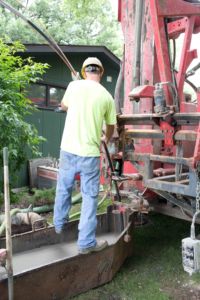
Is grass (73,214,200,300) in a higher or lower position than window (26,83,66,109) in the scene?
lower

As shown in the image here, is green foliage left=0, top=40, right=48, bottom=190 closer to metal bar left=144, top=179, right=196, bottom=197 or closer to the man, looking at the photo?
the man

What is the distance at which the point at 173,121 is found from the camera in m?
3.79

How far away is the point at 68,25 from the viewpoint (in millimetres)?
24000

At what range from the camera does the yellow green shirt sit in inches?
141

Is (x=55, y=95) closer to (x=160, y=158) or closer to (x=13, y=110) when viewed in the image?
(x=13, y=110)

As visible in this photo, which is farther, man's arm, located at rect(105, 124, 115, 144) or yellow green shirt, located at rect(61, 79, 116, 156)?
man's arm, located at rect(105, 124, 115, 144)

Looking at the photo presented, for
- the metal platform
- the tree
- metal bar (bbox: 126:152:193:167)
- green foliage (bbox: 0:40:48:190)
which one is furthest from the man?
the tree

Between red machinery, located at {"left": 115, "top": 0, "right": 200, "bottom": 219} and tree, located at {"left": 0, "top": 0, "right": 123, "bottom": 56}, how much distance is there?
678 inches

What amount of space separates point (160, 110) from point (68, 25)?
2170 centimetres

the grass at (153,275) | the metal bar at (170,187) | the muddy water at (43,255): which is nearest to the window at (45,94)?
the grass at (153,275)

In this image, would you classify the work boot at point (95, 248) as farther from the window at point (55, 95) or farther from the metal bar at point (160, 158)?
the window at point (55, 95)

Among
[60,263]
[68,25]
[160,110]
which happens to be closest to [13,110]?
[160,110]

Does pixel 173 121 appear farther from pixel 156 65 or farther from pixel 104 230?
pixel 104 230

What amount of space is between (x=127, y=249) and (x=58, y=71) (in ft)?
22.4
